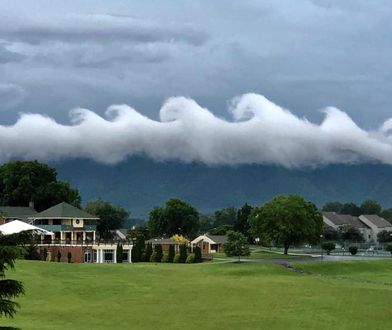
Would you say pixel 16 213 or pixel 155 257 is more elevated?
pixel 16 213

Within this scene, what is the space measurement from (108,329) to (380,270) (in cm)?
5089

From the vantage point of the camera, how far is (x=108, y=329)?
3862 centimetres

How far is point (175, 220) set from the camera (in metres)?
149

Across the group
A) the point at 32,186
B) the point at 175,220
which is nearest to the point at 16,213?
the point at 32,186

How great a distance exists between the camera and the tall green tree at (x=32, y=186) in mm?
122125

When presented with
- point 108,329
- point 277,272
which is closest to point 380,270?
point 277,272

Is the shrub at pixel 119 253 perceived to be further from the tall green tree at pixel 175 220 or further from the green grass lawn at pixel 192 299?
the tall green tree at pixel 175 220

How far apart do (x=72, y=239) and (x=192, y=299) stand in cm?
5281

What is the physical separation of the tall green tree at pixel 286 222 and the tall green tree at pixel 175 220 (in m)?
41.8

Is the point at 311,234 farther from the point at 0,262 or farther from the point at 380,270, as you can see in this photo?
the point at 0,262

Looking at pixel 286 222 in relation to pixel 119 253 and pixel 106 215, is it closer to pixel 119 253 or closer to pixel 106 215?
pixel 119 253

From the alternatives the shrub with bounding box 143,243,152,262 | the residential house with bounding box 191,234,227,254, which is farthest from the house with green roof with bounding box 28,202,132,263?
the residential house with bounding box 191,234,227,254

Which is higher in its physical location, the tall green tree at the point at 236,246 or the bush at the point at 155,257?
the tall green tree at the point at 236,246

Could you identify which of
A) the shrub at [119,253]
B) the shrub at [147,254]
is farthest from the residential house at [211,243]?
the shrub at [119,253]
